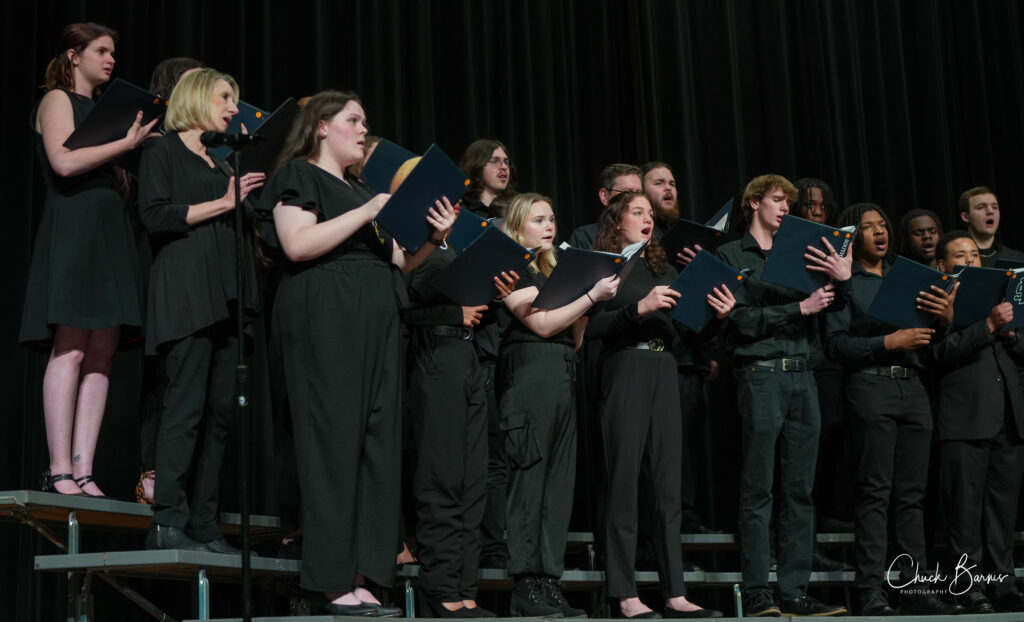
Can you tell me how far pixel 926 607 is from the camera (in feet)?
13.2

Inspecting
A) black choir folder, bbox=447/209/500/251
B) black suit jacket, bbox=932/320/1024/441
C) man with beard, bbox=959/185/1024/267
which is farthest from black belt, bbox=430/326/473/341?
man with beard, bbox=959/185/1024/267

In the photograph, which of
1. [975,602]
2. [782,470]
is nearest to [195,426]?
[782,470]

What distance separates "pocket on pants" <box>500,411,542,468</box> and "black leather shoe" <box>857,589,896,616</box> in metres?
1.39

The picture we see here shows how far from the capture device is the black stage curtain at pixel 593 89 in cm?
457

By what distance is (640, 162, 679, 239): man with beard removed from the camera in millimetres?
4910

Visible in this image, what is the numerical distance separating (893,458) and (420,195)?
7.29 ft

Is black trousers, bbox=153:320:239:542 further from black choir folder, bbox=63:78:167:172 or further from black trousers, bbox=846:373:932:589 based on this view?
black trousers, bbox=846:373:932:589

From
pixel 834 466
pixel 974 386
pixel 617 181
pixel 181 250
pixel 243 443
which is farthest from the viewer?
pixel 834 466

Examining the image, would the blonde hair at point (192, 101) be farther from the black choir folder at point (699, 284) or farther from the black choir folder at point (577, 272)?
the black choir folder at point (699, 284)

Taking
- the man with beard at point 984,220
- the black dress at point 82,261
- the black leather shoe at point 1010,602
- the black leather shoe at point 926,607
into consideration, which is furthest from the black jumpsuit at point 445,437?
the man with beard at point 984,220

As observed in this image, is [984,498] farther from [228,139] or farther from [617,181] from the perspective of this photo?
[228,139]

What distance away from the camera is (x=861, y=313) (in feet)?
14.4

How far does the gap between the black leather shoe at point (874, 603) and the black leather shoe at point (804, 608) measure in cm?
14

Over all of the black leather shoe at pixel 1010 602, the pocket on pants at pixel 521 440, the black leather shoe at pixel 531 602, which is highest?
the pocket on pants at pixel 521 440
